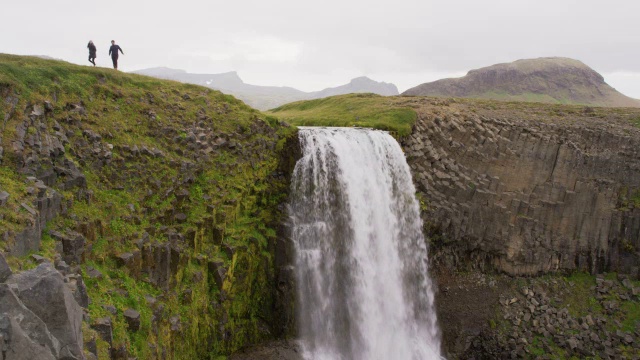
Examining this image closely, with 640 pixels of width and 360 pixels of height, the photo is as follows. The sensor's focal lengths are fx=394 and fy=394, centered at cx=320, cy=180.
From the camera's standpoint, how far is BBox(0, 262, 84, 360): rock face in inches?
214

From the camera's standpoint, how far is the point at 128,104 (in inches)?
670

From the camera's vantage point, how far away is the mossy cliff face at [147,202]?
10.9 meters

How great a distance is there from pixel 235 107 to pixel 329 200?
7.45 meters

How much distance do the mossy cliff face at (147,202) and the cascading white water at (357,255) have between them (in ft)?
Result: 4.15

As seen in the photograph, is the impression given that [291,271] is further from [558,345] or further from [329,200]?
[558,345]

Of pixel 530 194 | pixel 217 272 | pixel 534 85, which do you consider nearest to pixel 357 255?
pixel 217 272

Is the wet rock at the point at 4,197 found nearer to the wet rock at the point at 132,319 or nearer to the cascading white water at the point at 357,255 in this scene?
the wet rock at the point at 132,319

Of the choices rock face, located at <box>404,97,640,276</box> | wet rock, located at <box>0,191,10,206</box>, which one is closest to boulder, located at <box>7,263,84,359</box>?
wet rock, located at <box>0,191,10,206</box>

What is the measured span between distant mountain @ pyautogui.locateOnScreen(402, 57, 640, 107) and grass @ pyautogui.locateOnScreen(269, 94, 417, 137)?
4976 cm

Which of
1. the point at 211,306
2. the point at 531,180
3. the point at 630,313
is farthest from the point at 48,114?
the point at 630,313

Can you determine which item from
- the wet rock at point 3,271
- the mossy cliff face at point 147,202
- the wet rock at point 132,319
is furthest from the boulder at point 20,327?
the wet rock at point 132,319

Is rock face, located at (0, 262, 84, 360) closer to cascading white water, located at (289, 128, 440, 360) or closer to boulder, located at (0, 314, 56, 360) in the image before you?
boulder, located at (0, 314, 56, 360)

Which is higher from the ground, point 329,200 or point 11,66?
point 11,66

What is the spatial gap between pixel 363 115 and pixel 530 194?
12.8 m
